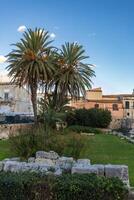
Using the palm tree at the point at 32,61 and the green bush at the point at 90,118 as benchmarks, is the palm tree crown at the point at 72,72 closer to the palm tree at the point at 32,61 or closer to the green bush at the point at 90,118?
the palm tree at the point at 32,61

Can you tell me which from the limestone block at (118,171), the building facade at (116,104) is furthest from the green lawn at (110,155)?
the building facade at (116,104)

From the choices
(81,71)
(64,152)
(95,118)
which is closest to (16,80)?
(81,71)

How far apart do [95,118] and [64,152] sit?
42.0 m

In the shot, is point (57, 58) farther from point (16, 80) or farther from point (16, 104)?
point (16, 104)

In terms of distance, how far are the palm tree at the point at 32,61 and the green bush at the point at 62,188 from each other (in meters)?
33.6

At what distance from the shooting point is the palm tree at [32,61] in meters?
41.3

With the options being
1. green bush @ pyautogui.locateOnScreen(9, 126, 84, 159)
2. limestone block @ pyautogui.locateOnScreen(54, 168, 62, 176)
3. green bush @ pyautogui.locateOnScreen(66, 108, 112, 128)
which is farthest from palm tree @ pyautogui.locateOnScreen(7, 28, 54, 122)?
limestone block @ pyautogui.locateOnScreen(54, 168, 62, 176)

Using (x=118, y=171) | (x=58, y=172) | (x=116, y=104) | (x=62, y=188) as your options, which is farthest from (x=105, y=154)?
(x=116, y=104)

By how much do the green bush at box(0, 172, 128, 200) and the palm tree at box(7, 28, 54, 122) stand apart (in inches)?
1325

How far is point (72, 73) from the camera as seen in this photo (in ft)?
149

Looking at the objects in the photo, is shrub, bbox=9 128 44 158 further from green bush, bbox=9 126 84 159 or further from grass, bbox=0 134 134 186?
grass, bbox=0 134 134 186

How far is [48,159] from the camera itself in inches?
483

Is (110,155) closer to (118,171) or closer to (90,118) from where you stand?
(118,171)

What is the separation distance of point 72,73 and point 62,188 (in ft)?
125
